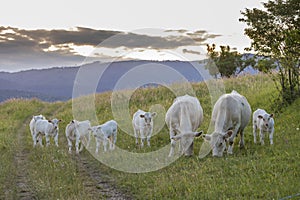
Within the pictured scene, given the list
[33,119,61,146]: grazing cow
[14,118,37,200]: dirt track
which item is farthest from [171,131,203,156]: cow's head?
[33,119,61,146]: grazing cow

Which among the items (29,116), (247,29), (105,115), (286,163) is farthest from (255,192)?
(29,116)

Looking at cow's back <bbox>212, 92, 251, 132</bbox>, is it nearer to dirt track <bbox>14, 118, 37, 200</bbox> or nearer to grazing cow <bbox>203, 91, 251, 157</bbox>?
grazing cow <bbox>203, 91, 251, 157</bbox>

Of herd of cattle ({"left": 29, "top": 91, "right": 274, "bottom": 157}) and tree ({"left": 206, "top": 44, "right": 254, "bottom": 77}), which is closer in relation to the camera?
herd of cattle ({"left": 29, "top": 91, "right": 274, "bottom": 157})

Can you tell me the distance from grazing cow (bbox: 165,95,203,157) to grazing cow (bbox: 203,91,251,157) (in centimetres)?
70

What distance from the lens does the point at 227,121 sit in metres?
14.8

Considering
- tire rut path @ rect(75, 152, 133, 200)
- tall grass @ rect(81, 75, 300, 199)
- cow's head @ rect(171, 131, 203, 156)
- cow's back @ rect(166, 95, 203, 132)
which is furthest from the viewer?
cow's back @ rect(166, 95, 203, 132)

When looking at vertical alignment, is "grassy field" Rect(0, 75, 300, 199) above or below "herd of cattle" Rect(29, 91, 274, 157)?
below

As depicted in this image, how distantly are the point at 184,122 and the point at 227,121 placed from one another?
5.48 feet

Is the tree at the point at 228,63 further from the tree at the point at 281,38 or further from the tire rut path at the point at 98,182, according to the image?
the tire rut path at the point at 98,182

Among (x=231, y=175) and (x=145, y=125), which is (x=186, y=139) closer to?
(x=231, y=175)

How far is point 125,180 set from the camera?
12195 mm

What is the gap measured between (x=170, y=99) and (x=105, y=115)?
17.4 ft

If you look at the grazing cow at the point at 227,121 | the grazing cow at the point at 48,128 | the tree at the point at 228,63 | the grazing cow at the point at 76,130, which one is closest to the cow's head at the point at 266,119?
the grazing cow at the point at 227,121

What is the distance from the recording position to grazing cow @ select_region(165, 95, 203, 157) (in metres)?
14.1
